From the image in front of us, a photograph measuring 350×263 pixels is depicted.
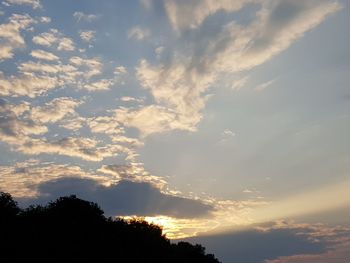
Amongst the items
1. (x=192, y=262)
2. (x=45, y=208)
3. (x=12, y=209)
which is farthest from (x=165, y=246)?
(x=12, y=209)

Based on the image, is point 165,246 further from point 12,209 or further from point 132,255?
point 12,209

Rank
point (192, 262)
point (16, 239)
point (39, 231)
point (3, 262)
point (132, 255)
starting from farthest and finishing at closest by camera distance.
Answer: point (192, 262)
point (132, 255)
point (39, 231)
point (16, 239)
point (3, 262)

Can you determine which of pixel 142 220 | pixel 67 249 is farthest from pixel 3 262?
pixel 142 220

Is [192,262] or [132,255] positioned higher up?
[192,262]

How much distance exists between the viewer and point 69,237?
72375mm

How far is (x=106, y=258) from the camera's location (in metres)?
75.7

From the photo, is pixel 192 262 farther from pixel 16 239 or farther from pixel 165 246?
pixel 16 239

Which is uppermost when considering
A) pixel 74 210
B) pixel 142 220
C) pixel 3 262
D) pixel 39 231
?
pixel 142 220

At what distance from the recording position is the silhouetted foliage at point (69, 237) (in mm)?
67125

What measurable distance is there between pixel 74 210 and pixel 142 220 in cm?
3003

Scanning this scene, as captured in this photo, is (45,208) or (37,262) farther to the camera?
(45,208)

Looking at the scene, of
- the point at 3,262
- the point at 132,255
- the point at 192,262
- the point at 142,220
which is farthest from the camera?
the point at 192,262

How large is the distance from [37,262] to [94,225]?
13.8 m

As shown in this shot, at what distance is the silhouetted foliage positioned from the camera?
2643 inches
